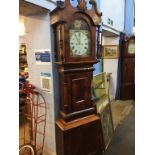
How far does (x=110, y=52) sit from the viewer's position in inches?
193

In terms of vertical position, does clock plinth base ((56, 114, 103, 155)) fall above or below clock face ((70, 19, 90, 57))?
below

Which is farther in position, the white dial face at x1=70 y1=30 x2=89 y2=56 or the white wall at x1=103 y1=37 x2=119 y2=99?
the white wall at x1=103 y1=37 x2=119 y2=99

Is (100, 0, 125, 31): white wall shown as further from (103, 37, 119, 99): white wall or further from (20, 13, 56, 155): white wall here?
(20, 13, 56, 155): white wall

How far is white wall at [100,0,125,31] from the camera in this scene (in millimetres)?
3569

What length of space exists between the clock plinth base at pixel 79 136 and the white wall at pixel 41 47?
151 millimetres

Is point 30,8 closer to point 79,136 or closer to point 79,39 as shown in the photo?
point 79,39

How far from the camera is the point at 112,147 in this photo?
2.55 metres

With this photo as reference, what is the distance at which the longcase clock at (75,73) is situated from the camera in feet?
6.00

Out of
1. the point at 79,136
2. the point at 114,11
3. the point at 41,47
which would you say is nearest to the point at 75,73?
the point at 41,47

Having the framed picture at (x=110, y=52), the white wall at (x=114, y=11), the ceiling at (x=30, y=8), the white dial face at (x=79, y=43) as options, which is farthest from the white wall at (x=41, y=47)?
the framed picture at (x=110, y=52)

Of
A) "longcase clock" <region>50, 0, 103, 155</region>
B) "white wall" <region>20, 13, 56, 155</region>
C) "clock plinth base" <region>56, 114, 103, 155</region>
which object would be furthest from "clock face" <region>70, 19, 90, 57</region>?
"clock plinth base" <region>56, 114, 103, 155</region>

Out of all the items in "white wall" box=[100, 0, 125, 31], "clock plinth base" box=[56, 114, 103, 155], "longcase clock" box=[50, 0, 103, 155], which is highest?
"white wall" box=[100, 0, 125, 31]

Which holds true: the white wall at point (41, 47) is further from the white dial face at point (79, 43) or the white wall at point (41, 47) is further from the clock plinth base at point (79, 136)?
the white dial face at point (79, 43)
